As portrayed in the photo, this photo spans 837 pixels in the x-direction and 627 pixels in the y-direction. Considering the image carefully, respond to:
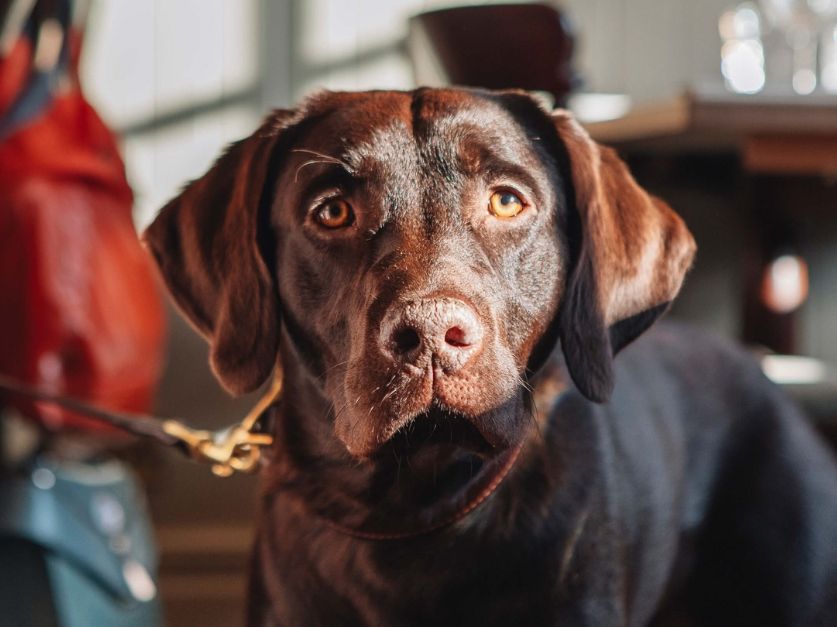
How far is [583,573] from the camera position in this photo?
137 centimetres

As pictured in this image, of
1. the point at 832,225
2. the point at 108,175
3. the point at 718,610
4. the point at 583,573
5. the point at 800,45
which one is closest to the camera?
the point at 583,573

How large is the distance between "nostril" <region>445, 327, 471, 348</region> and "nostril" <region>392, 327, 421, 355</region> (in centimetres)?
3

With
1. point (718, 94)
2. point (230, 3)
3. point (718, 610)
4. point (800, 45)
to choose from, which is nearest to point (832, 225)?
point (800, 45)

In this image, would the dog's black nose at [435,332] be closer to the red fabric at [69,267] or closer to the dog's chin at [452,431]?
the dog's chin at [452,431]

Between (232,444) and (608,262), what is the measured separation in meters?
0.60

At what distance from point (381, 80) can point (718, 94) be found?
1.38 m

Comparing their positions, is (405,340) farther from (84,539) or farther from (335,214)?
(84,539)

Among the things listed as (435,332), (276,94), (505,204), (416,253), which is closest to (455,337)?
(435,332)

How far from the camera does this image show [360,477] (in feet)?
4.71

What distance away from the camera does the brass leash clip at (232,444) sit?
157 cm

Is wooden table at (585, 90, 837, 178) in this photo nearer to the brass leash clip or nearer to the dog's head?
the dog's head

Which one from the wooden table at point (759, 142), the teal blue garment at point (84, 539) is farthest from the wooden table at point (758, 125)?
the teal blue garment at point (84, 539)

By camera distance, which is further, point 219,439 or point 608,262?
point 219,439

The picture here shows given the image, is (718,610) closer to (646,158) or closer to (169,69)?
(646,158)
